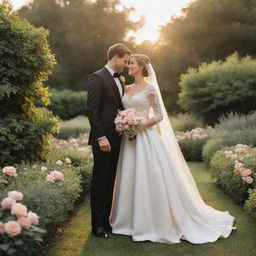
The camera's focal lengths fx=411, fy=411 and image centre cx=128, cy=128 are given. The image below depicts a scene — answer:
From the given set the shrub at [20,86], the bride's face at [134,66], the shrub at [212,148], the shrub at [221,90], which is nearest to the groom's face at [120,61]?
the bride's face at [134,66]

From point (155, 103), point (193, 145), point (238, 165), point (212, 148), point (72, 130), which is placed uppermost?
point (155, 103)

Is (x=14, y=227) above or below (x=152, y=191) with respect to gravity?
above

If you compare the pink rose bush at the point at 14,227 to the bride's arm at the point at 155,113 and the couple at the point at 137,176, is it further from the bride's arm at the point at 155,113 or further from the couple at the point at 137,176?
the bride's arm at the point at 155,113

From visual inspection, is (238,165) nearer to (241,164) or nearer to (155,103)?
(241,164)

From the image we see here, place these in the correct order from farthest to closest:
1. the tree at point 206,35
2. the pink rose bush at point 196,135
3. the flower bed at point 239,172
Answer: the tree at point 206,35 → the pink rose bush at point 196,135 → the flower bed at point 239,172

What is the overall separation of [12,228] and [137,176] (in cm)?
232

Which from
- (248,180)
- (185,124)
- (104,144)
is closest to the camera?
(104,144)

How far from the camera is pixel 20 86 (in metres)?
6.45

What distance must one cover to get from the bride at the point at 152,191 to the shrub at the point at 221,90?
1009cm

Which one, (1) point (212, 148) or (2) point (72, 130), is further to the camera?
(2) point (72, 130)

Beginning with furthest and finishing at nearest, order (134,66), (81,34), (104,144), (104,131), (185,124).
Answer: (81,34)
(185,124)
(134,66)
(104,131)
(104,144)

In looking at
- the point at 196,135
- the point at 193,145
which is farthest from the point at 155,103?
the point at 196,135

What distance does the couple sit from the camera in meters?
5.17

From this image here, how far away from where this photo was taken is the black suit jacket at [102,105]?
16.7 feet
